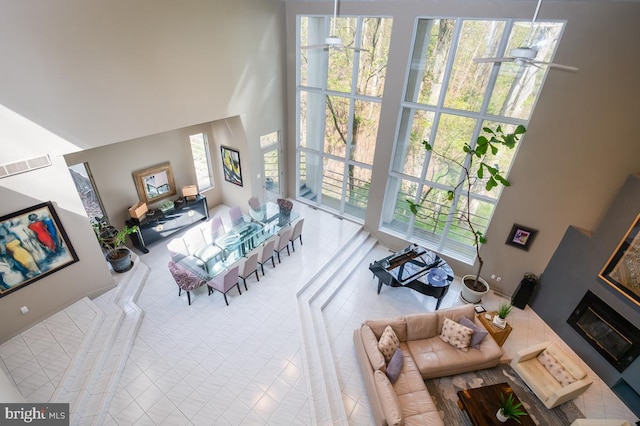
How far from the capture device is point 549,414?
507 centimetres

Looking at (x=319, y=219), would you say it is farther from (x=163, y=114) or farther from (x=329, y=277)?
(x=163, y=114)

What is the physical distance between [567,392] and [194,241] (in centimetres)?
750

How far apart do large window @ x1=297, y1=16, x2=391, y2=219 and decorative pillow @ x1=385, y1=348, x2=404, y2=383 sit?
471 cm

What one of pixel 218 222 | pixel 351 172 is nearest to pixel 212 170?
pixel 218 222

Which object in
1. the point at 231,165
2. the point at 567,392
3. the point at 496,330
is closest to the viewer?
the point at 567,392

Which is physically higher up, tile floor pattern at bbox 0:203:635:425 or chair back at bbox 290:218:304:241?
chair back at bbox 290:218:304:241

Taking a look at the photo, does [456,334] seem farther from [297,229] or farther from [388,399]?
[297,229]

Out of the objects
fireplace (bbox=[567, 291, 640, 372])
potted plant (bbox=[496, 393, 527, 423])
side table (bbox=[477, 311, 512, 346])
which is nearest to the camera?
potted plant (bbox=[496, 393, 527, 423])

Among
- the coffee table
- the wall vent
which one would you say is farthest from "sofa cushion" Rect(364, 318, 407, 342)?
the wall vent

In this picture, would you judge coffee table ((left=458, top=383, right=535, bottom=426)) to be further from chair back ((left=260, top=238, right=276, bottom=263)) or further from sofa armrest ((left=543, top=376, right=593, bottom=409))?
chair back ((left=260, top=238, right=276, bottom=263))

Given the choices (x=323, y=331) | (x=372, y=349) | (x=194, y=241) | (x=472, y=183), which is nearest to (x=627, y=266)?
(x=472, y=183)

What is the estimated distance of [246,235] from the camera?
7.15 meters

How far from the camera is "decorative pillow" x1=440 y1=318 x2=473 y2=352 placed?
555cm

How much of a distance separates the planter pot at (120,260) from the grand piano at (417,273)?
5.55m
